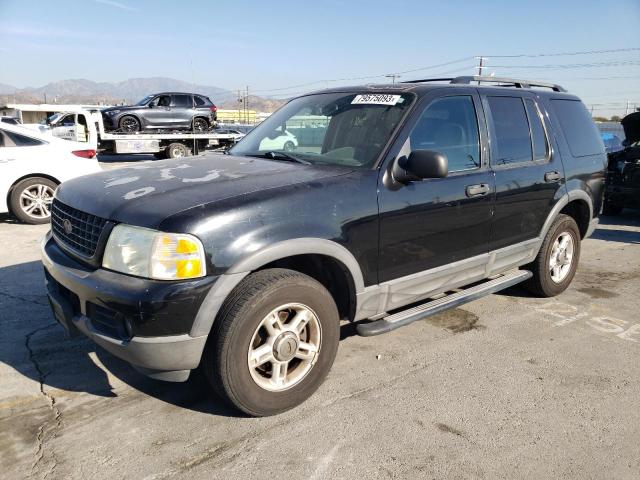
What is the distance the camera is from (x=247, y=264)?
2580 mm

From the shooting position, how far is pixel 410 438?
270cm

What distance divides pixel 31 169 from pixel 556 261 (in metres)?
7.30

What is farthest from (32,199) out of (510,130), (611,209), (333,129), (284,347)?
(611,209)

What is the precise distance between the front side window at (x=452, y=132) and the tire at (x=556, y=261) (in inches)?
55.4

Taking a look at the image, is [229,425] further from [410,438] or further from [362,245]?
[362,245]

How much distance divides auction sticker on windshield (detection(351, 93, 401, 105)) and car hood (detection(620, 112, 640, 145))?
295 inches

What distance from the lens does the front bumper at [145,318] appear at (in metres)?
2.43

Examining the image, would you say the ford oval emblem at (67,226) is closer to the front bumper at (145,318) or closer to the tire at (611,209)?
the front bumper at (145,318)

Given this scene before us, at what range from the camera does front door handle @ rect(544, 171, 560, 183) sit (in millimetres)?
4373

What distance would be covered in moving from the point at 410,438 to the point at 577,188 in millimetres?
3214

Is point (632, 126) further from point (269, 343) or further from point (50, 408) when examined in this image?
point (50, 408)

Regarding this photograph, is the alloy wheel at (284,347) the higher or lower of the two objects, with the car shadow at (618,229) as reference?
higher

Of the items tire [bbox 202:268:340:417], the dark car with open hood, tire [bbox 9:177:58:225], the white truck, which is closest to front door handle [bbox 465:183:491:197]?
tire [bbox 202:268:340:417]

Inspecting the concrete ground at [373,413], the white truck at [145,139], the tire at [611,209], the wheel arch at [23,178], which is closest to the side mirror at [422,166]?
the concrete ground at [373,413]
